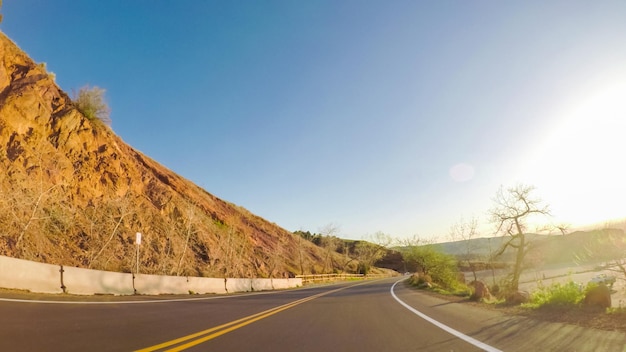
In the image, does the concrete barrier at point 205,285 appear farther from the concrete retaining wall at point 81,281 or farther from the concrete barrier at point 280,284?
the concrete barrier at point 280,284

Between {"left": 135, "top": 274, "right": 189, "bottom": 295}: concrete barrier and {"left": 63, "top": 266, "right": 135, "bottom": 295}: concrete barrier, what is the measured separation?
714 millimetres

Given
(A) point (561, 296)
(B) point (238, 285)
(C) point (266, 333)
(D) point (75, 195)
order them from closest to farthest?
(C) point (266, 333), (A) point (561, 296), (D) point (75, 195), (B) point (238, 285)

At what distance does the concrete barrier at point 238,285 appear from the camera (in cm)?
2778

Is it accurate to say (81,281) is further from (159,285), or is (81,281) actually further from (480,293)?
(480,293)

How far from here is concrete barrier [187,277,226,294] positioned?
2292cm

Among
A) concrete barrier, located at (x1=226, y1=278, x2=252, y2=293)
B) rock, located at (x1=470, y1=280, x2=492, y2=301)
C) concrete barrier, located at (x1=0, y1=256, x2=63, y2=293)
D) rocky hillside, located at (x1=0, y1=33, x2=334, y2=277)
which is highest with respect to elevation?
rocky hillside, located at (x1=0, y1=33, x2=334, y2=277)

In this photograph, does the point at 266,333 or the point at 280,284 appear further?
the point at 280,284

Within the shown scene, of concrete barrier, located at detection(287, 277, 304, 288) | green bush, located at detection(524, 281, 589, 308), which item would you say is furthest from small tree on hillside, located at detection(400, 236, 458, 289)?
green bush, located at detection(524, 281, 589, 308)

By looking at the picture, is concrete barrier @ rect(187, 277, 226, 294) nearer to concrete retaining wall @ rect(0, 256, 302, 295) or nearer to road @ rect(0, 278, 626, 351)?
concrete retaining wall @ rect(0, 256, 302, 295)

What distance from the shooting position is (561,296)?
1053cm

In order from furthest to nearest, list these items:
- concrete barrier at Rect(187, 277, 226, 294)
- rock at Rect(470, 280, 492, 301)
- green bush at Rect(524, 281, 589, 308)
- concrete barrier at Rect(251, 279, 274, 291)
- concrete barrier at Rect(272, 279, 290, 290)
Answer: concrete barrier at Rect(272, 279, 290, 290)
concrete barrier at Rect(251, 279, 274, 291)
concrete barrier at Rect(187, 277, 226, 294)
rock at Rect(470, 280, 492, 301)
green bush at Rect(524, 281, 589, 308)

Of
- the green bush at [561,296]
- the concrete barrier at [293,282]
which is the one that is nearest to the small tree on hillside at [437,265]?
the concrete barrier at [293,282]

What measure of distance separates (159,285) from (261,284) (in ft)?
52.8

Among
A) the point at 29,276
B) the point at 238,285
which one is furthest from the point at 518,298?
the point at 238,285
